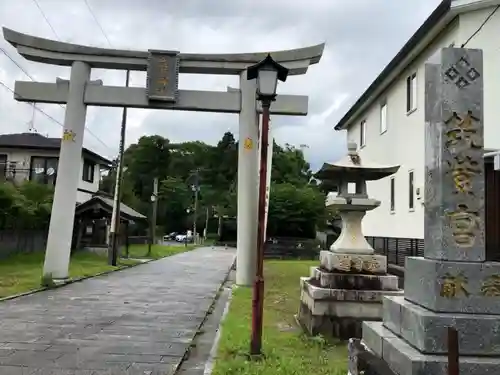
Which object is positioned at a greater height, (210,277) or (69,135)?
(69,135)

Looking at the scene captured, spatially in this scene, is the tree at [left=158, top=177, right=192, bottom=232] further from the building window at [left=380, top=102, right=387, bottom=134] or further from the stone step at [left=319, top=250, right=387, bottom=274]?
the stone step at [left=319, top=250, right=387, bottom=274]

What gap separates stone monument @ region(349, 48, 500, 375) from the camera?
404 centimetres

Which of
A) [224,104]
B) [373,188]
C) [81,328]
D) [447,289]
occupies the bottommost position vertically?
[81,328]

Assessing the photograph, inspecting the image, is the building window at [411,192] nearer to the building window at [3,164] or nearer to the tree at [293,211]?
the building window at [3,164]

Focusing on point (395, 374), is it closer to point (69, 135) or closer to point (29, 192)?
point (69, 135)

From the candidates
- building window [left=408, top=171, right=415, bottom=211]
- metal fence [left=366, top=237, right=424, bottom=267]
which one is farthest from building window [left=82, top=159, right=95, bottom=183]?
building window [left=408, top=171, right=415, bottom=211]

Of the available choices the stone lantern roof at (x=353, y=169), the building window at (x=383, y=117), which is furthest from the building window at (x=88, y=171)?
the stone lantern roof at (x=353, y=169)

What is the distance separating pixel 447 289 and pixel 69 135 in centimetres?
1359

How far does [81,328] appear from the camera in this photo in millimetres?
9062

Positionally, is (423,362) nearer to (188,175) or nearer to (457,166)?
(457,166)

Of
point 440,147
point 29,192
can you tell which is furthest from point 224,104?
point 29,192

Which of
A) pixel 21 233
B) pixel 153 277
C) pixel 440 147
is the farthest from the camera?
pixel 21 233

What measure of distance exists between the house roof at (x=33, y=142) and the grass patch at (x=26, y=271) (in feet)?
29.8

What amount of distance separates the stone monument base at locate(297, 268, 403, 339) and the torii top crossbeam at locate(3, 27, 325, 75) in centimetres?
905
